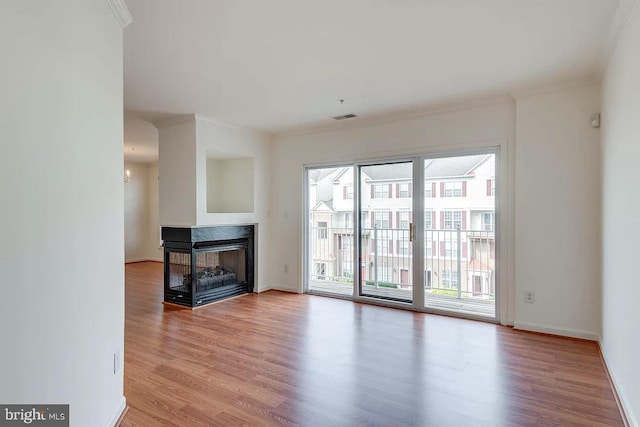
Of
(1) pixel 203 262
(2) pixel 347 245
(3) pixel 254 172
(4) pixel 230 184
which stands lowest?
(1) pixel 203 262

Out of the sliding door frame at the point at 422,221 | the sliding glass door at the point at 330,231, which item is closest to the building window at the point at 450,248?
the sliding door frame at the point at 422,221

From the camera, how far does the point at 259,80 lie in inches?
128

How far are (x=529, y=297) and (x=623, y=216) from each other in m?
1.57

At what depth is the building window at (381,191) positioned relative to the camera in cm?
464

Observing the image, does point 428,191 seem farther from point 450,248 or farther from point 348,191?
point 348,191

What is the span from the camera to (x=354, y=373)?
103 inches

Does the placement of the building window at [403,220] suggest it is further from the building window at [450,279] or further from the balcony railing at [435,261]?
the building window at [450,279]

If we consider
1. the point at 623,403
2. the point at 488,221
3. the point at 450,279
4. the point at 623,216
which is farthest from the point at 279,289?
the point at 623,216

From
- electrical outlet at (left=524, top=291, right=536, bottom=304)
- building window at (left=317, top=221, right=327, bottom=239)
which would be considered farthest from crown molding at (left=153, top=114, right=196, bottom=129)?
electrical outlet at (left=524, top=291, right=536, bottom=304)

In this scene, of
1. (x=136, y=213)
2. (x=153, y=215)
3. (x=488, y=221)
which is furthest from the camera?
(x=153, y=215)

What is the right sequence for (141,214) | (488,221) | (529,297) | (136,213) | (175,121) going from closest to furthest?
(529,297), (488,221), (175,121), (136,213), (141,214)

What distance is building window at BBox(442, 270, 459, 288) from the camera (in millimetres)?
4422

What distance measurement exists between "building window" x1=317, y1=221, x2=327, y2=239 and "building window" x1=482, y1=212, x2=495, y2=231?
7.57 ft

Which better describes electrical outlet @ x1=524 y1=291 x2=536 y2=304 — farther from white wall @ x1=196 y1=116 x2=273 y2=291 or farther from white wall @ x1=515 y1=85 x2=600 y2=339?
white wall @ x1=196 y1=116 x2=273 y2=291
